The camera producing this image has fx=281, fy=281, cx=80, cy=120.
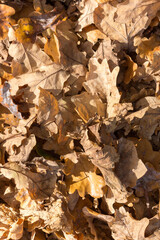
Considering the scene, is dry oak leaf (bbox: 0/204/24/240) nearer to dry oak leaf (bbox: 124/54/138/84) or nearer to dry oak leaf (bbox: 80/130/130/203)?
dry oak leaf (bbox: 80/130/130/203)

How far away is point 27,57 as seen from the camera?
5.52 feet

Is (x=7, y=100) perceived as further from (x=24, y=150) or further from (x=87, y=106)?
(x=87, y=106)

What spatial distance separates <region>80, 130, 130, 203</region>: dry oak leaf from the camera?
61.1 inches

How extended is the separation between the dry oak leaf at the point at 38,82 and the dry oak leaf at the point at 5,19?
32cm

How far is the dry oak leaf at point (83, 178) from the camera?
164 cm

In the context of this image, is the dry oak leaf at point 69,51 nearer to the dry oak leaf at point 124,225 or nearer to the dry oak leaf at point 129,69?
the dry oak leaf at point 129,69

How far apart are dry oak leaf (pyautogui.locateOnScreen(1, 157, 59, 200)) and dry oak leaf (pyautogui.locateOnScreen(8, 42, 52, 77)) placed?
0.54m

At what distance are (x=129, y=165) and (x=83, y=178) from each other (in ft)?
0.94

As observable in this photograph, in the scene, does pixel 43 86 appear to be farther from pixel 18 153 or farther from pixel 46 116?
pixel 18 153

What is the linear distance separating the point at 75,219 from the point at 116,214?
0.26 m

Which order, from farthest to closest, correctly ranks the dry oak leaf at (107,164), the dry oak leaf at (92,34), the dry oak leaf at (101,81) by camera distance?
the dry oak leaf at (92,34), the dry oak leaf at (101,81), the dry oak leaf at (107,164)

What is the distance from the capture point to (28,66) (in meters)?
1.69

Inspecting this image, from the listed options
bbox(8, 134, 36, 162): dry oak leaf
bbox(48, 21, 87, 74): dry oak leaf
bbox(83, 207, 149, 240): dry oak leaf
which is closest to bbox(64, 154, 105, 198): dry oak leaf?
bbox(83, 207, 149, 240): dry oak leaf

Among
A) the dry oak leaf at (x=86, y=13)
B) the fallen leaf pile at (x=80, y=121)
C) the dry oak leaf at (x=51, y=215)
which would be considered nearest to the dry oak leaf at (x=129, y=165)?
the fallen leaf pile at (x=80, y=121)
